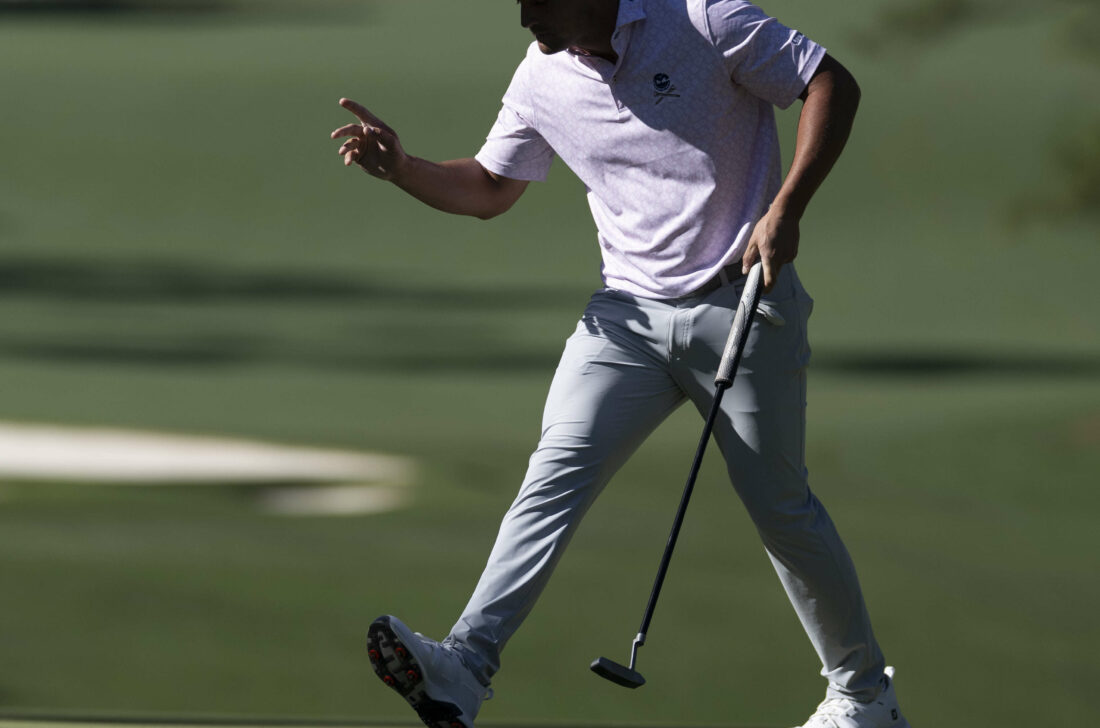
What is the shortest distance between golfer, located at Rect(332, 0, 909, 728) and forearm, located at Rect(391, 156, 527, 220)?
0.39 feet

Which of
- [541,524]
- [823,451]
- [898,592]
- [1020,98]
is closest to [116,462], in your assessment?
[823,451]

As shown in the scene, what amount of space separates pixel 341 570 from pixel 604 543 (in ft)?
3.68

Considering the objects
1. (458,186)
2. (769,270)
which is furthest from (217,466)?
(769,270)

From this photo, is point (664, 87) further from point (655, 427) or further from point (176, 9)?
point (176, 9)

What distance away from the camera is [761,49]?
131 inches

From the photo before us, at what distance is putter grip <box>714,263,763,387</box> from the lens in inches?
132

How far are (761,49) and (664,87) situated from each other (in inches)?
7.8

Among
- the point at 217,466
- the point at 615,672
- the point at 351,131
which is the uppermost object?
the point at 351,131

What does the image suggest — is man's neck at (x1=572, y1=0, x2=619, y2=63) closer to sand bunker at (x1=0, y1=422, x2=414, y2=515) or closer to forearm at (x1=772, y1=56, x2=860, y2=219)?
forearm at (x1=772, y1=56, x2=860, y2=219)

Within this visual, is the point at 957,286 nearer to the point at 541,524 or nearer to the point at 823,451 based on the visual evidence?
the point at 823,451

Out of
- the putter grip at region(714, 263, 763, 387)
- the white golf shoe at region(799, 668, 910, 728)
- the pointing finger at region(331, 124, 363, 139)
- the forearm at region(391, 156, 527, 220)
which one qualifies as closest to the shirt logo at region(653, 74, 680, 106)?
the putter grip at region(714, 263, 763, 387)

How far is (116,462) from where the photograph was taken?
917 cm

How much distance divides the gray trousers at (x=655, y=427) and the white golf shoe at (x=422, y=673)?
0.25 feet

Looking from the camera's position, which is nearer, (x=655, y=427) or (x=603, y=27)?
(x=603, y=27)
